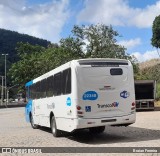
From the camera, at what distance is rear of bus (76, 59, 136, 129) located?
14992 mm

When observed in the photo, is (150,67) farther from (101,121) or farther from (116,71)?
(101,121)

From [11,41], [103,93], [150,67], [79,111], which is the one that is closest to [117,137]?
[103,93]

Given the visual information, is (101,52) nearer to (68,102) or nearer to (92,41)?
(92,41)

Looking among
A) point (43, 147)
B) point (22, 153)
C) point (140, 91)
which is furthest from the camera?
point (140, 91)

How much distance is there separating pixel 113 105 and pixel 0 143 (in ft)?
14.3

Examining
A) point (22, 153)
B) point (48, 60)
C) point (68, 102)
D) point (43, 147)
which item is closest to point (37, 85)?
point (68, 102)

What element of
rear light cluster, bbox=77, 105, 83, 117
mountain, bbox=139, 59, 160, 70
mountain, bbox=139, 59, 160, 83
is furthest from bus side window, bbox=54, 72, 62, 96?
mountain, bbox=139, 59, 160, 70

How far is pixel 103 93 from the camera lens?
15.4m

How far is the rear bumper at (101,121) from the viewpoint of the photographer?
1480 centimetres

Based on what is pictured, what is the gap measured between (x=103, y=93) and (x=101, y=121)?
3.39 feet

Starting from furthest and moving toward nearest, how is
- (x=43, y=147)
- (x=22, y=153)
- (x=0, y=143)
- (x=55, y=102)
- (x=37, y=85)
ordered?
(x=37, y=85)
(x=55, y=102)
(x=0, y=143)
(x=43, y=147)
(x=22, y=153)

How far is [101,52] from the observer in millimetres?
54500

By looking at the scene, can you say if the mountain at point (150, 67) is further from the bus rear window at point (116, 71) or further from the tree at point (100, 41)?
the bus rear window at point (116, 71)

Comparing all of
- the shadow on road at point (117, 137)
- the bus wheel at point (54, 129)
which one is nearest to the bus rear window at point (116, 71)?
the shadow on road at point (117, 137)
